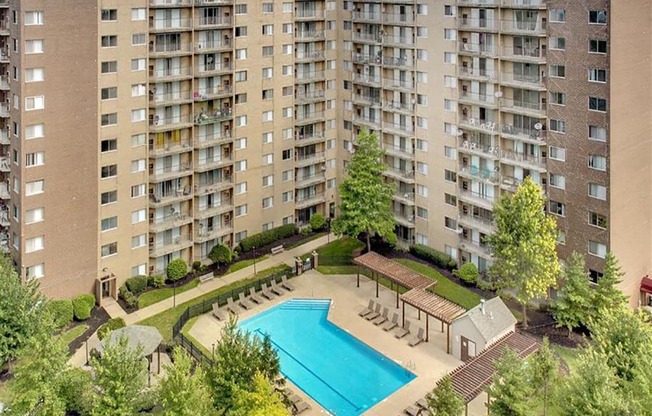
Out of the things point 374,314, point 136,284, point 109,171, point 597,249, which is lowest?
point 374,314

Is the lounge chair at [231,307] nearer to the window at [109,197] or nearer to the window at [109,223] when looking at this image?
the window at [109,223]

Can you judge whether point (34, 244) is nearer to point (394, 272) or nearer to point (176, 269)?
point (176, 269)

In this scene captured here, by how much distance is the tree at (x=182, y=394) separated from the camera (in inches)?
1459

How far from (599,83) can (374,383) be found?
27228 millimetres

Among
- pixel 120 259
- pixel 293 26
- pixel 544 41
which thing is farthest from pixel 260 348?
pixel 293 26

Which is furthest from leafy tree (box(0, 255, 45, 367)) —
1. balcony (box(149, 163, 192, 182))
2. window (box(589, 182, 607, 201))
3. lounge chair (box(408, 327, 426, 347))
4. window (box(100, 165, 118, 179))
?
window (box(589, 182, 607, 201))

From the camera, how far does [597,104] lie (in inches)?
2046

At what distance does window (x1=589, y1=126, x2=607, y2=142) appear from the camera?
52.0 m

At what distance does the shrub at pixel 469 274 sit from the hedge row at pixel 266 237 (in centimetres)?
1894

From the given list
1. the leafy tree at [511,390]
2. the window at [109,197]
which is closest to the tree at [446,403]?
the leafy tree at [511,390]

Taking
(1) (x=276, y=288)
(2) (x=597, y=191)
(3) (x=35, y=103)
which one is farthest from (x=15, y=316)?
(2) (x=597, y=191)

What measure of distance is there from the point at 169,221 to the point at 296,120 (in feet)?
56.5

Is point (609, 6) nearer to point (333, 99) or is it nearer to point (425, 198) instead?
point (425, 198)

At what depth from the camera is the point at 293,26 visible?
69250 mm
